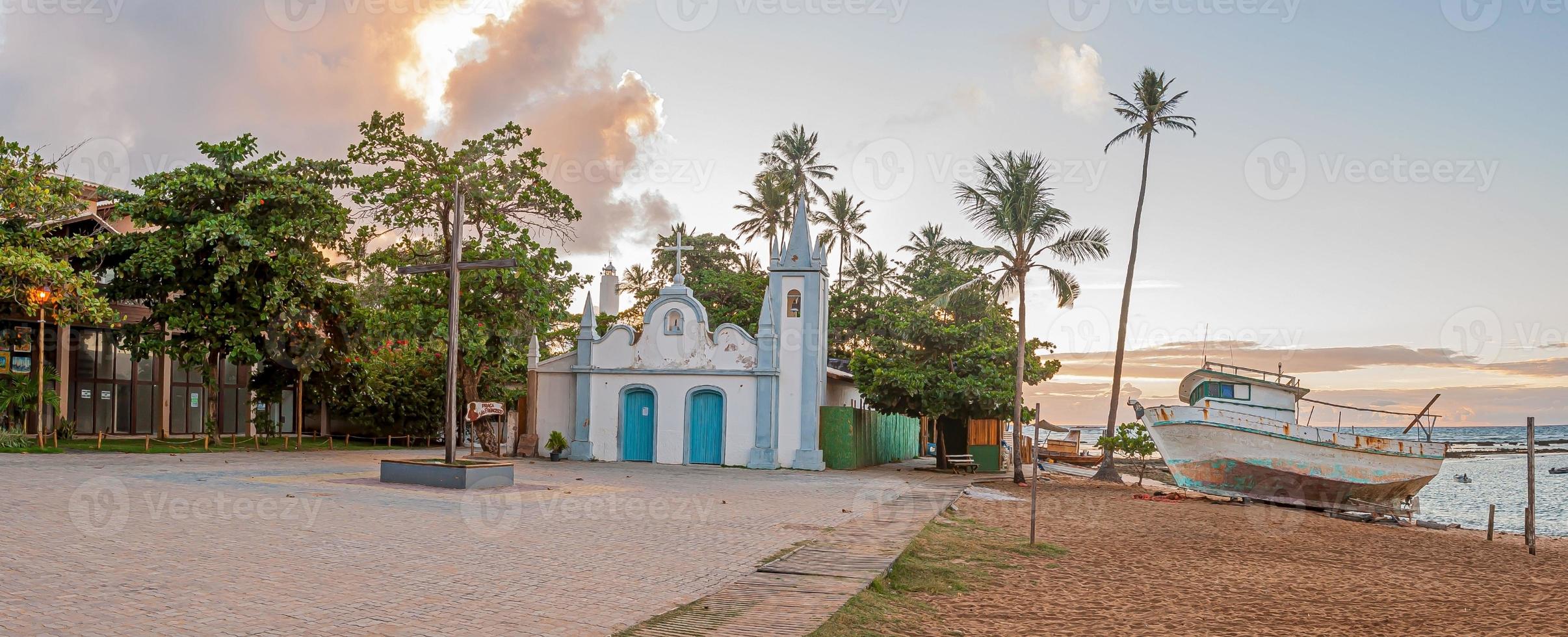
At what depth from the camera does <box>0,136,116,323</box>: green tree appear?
2310 cm

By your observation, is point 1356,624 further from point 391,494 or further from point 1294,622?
point 391,494

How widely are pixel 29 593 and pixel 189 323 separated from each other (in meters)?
20.6

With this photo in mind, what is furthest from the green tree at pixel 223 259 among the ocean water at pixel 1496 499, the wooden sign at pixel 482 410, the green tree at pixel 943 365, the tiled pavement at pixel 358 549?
the ocean water at pixel 1496 499

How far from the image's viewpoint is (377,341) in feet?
97.3

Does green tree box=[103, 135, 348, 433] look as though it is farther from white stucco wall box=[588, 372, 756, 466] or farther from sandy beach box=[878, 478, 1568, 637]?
sandy beach box=[878, 478, 1568, 637]

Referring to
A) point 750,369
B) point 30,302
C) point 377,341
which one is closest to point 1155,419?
point 750,369

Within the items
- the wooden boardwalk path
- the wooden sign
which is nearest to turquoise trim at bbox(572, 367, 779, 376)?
the wooden sign

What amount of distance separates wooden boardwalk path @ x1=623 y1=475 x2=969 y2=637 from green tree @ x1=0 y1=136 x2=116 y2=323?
19.4 meters

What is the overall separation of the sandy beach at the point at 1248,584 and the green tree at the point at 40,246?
65.9 ft

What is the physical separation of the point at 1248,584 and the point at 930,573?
10.9 feet

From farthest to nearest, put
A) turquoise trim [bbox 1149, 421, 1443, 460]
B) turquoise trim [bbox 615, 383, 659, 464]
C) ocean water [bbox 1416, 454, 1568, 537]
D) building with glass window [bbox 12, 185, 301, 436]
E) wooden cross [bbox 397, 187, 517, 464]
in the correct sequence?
ocean water [bbox 1416, 454, 1568, 537] → building with glass window [bbox 12, 185, 301, 436] → turquoise trim [bbox 615, 383, 659, 464] → turquoise trim [bbox 1149, 421, 1443, 460] → wooden cross [bbox 397, 187, 517, 464]

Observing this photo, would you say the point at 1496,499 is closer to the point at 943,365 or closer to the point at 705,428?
the point at 943,365

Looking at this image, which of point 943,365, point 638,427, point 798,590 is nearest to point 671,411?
point 638,427

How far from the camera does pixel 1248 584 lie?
35.6ft
